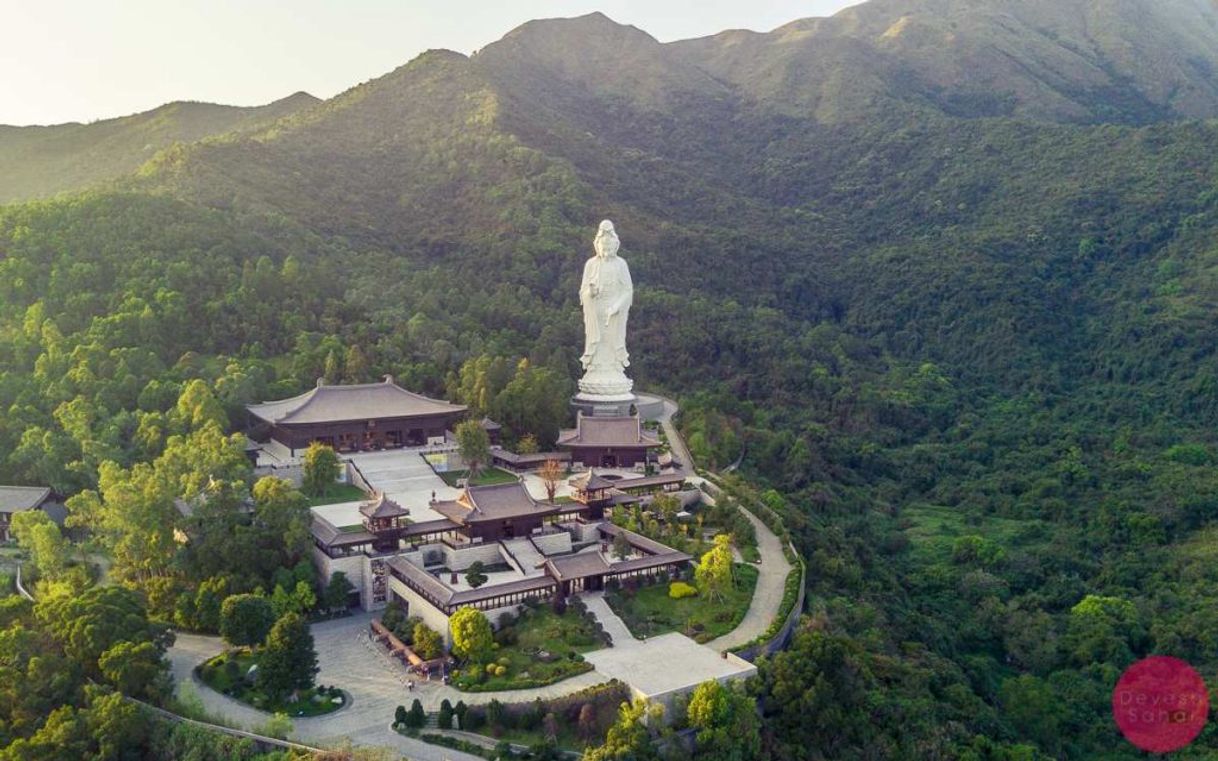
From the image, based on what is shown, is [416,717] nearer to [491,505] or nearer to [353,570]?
[353,570]

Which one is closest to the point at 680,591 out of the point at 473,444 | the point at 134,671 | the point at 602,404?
the point at 473,444

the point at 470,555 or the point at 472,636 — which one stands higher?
the point at 470,555

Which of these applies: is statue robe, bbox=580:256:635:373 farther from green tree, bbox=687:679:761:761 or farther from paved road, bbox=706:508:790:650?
green tree, bbox=687:679:761:761

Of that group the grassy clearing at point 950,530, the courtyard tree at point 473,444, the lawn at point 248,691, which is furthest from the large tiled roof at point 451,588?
the grassy clearing at point 950,530

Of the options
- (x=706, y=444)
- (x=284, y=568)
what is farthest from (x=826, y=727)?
(x=706, y=444)

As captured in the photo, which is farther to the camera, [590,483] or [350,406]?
[350,406]

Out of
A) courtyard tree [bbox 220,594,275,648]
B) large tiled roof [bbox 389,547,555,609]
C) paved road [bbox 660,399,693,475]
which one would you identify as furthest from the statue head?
courtyard tree [bbox 220,594,275,648]

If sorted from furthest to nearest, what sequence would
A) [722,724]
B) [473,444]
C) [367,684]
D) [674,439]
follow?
[674,439]
[473,444]
[367,684]
[722,724]

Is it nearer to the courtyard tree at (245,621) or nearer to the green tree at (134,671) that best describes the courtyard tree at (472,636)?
the courtyard tree at (245,621)
